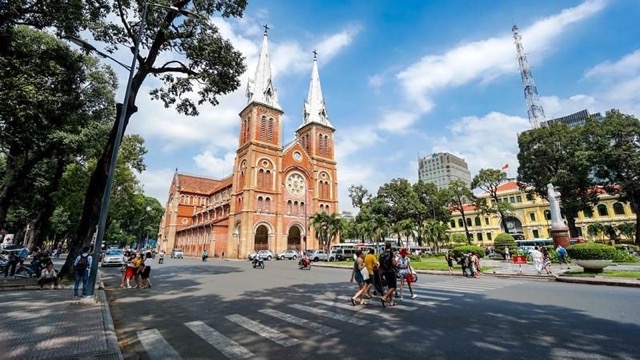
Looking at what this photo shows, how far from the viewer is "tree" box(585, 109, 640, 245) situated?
97.4 feet

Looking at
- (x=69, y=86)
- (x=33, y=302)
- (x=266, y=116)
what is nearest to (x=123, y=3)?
(x=69, y=86)

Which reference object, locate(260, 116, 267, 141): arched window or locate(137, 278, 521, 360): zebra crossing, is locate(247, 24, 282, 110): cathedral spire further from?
locate(137, 278, 521, 360): zebra crossing

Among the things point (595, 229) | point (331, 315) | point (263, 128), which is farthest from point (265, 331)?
point (595, 229)

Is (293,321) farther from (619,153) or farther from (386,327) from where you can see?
(619,153)

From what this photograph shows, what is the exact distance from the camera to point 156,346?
531 cm

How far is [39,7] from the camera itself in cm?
1133

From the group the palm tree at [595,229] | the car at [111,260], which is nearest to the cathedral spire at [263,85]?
the car at [111,260]

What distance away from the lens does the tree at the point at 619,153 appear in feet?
97.4

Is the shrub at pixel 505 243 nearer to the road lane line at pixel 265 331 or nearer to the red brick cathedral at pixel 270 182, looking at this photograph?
the red brick cathedral at pixel 270 182

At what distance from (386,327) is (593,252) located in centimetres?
1363

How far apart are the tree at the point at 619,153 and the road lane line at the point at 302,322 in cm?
3697

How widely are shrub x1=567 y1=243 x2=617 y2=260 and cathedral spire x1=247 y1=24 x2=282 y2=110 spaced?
4182cm

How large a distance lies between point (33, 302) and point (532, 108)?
2428 inches

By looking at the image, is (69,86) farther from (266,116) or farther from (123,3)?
(266,116)
